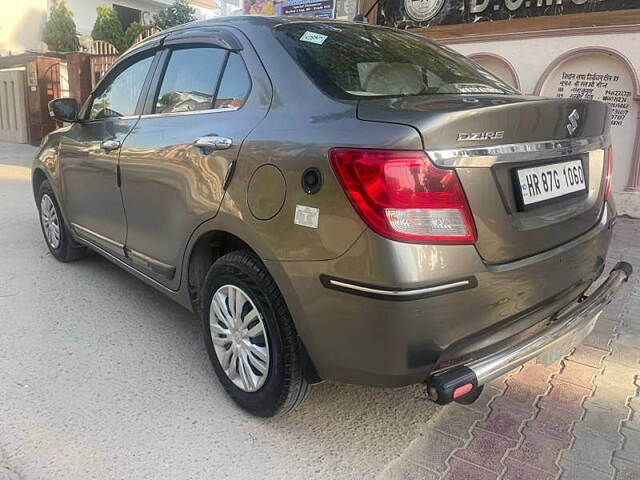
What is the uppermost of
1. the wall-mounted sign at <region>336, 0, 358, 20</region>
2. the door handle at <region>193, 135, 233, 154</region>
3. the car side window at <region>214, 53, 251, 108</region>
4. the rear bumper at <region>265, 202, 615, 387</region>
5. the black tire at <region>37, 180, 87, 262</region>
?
the wall-mounted sign at <region>336, 0, 358, 20</region>

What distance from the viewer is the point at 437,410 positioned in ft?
8.67

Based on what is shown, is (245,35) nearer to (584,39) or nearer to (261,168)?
(261,168)

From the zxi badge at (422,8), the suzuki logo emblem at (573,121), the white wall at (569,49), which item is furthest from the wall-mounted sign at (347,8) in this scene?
the suzuki logo emblem at (573,121)

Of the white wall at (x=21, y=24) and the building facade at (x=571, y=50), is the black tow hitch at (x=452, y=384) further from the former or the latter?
the white wall at (x=21, y=24)

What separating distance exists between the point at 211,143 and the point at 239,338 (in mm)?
901

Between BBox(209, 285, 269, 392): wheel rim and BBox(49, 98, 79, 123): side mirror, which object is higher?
BBox(49, 98, 79, 123): side mirror

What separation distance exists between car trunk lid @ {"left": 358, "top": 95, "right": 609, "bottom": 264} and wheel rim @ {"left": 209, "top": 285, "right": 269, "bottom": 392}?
100cm

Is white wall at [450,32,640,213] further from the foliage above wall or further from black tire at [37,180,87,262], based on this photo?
the foliage above wall

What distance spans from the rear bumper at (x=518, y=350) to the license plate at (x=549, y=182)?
19.8 inches

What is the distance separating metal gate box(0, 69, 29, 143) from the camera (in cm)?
1246

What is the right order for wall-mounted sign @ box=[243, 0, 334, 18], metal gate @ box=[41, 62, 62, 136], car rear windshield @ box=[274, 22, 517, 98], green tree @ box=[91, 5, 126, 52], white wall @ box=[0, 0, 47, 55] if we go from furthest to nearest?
white wall @ box=[0, 0, 47, 55] < green tree @ box=[91, 5, 126, 52] < metal gate @ box=[41, 62, 62, 136] < wall-mounted sign @ box=[243, 0, 334, 18] < car rear windshield @ box=[274, 22, 517, 98]

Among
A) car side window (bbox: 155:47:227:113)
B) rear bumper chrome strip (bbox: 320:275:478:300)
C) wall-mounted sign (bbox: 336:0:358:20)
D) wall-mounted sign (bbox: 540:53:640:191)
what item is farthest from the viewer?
wall-mounted sign (bbox: 336:0:358:20)

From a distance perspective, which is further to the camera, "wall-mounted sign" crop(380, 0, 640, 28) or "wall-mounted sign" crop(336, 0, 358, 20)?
"wall-mounted sign" crop(336, 0, 358, 20)

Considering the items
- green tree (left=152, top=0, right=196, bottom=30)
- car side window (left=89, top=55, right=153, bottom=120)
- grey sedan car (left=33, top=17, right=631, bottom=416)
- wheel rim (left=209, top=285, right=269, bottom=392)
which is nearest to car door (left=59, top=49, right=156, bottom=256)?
car side window (left=89, top=55, right=153, bottom=120)
